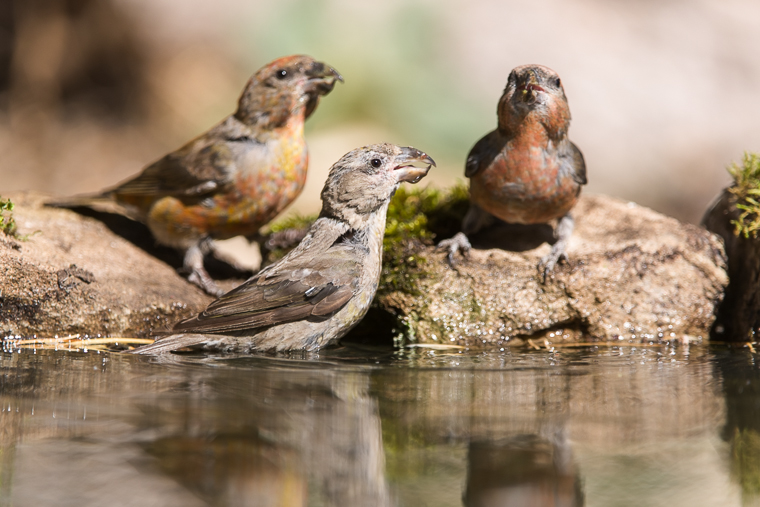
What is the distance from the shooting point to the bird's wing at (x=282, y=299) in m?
4.14

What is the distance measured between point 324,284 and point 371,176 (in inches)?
32.1

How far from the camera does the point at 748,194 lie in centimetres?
516

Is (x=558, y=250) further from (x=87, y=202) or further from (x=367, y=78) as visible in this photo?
(x=367, y=78)

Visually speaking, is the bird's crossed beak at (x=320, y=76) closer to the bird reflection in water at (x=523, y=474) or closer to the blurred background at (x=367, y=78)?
the bird reflection in water at (x=523, y=474)

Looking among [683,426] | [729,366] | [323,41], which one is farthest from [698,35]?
[683,426]

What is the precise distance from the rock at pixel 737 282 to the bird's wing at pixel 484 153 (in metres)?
2.02

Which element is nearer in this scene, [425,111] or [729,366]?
[729,366]

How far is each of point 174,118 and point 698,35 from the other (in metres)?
9.47

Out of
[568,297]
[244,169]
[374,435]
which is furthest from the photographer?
[244,169]

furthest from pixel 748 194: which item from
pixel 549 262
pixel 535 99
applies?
pixel 535 99

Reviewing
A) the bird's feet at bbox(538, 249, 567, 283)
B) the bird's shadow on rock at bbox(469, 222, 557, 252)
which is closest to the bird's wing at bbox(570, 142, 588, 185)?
the bird's feet at bbox(538, 249, 567, 283)

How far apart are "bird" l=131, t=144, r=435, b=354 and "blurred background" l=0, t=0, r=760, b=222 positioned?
19.1 feet

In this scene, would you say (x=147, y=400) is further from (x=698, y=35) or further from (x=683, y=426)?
(x=698, y=35)

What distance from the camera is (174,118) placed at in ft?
38.5
